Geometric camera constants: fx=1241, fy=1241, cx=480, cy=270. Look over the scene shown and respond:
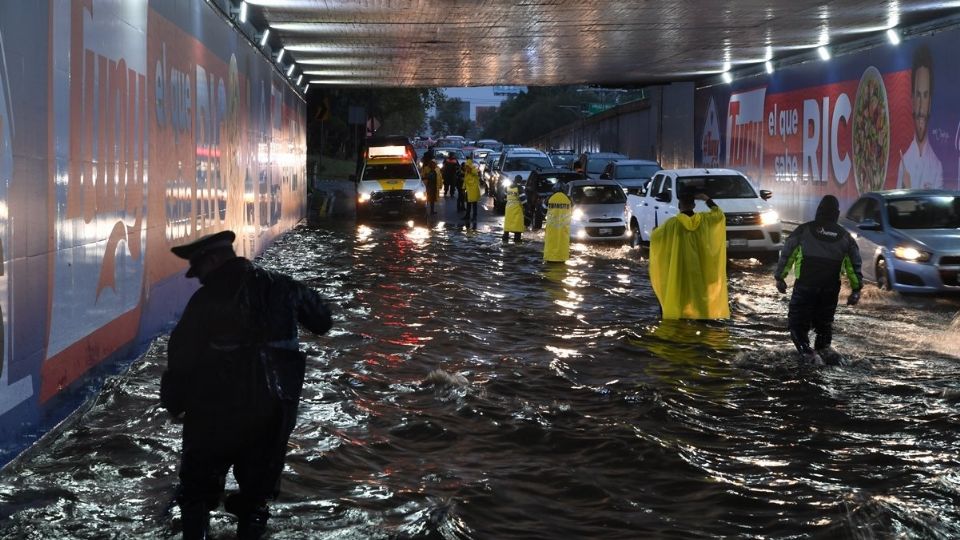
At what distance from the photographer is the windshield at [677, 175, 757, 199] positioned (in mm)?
22047

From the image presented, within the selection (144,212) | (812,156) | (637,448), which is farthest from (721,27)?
(637,448)

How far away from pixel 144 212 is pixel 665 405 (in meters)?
4.92

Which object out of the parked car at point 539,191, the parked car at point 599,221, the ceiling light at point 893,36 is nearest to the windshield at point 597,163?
the parked car at point 539,191

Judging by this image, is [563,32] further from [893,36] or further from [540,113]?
[540,113]

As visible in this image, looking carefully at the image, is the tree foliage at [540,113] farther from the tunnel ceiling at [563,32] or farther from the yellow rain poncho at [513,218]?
the yellow rain poncho at [513,218]

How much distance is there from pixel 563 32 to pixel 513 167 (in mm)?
13992

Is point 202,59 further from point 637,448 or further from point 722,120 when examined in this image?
point 722,120

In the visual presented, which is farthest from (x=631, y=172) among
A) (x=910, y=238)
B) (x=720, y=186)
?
(x=910, y=238)

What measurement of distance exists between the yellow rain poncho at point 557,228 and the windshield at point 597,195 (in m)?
4.89

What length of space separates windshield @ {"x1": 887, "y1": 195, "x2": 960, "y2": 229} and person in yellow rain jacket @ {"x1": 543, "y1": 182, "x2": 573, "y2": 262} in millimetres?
5778

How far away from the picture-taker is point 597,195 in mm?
26453

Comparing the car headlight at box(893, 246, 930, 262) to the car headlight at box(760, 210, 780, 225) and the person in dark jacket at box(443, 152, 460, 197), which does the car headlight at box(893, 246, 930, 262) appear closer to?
the car headlight at box(760, 210, 780, 225)

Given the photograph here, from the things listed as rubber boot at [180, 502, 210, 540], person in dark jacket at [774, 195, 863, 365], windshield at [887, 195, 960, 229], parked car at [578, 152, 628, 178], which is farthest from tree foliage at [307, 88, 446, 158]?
rubber boot at [180, 502, 210, 540]

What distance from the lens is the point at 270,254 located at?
23219mm
